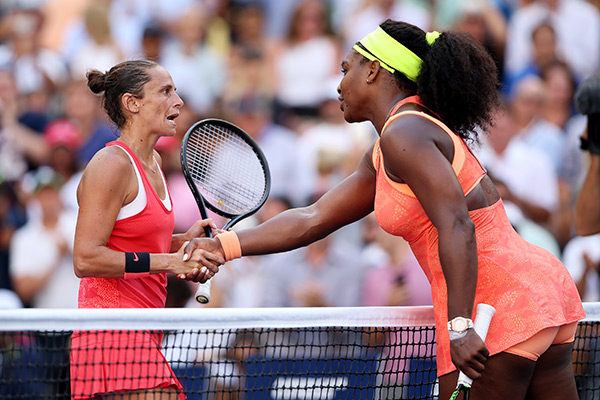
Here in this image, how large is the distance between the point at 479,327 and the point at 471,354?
0.10 meters

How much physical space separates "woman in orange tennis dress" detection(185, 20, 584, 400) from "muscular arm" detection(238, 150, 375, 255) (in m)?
0.28

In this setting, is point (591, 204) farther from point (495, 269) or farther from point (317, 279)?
point (317, 279)

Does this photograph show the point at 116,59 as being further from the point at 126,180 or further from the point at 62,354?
the point at 126,180

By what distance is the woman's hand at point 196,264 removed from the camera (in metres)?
3.38

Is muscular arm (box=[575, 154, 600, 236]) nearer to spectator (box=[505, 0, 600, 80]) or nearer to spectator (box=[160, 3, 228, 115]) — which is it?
spectator (box=[505, 0, 600, 80])

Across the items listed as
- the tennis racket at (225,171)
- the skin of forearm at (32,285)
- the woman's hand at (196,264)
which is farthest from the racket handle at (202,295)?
the skin of forearm at (32,285)

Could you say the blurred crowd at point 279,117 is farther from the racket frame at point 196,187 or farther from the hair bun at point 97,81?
the hair bun at point 97,81

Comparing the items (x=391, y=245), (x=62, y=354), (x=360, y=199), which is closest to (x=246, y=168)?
(x=360, y=199)

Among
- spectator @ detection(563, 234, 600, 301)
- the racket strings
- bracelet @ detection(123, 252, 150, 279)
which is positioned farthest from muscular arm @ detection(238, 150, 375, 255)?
spectator @ detection(563, 234, 600, 301)

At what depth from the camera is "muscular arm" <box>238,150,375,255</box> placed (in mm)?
3543

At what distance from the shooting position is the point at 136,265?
3.23m

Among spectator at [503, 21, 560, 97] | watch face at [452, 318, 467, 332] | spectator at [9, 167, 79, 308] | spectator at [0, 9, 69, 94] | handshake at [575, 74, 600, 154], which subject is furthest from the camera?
spectator at [0, 9, 69, 94]

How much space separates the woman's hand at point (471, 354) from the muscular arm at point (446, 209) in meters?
0.08

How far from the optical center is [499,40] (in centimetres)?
795
